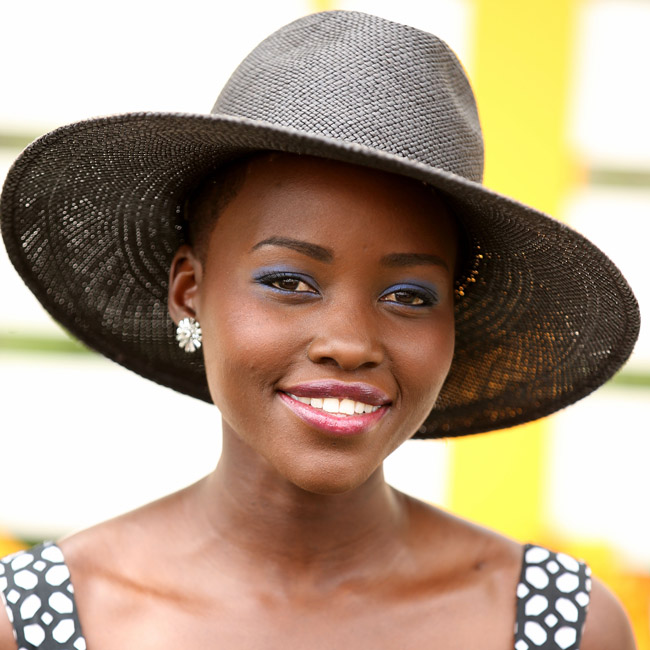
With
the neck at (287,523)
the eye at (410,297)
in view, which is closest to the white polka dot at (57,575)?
the neck at (287,523)

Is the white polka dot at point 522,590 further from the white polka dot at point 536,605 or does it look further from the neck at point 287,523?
the neck at point 287,523

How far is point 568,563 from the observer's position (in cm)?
231

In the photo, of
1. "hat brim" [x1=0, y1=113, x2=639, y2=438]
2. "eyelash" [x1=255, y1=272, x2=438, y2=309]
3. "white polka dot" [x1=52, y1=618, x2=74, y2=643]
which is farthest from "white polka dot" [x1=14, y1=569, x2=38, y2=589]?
"eyelash" [x1=255, y1=272, x2=438, y2=309]

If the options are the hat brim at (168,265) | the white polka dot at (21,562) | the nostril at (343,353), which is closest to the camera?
the nostril at (343,353)

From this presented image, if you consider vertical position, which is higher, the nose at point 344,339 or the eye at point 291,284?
the eye at point 291,284

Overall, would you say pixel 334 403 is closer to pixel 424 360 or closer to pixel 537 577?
pixel 424 360

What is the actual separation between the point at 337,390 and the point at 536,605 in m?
0.70

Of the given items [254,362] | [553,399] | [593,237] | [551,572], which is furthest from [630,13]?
[254,362]

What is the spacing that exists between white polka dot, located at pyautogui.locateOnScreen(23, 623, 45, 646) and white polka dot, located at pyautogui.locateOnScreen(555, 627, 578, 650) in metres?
1.01

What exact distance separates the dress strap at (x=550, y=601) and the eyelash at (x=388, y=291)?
0.66 metres

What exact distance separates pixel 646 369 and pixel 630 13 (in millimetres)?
1382

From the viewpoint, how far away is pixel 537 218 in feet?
6.00

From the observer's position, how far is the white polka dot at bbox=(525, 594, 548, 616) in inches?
86.9

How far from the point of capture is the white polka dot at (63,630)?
2068mm
